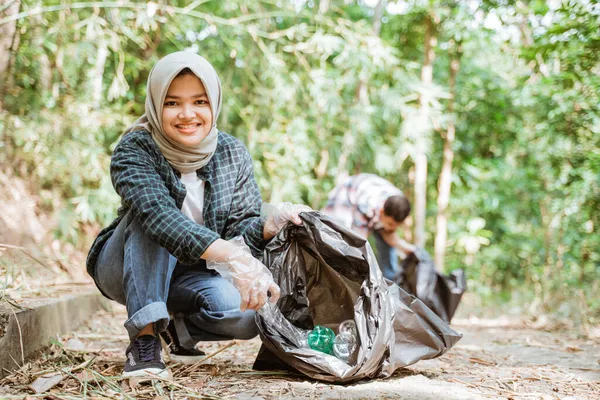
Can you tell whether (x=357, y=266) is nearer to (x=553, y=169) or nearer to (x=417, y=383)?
(x=417, y=383)

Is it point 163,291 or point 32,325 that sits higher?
point 163,291

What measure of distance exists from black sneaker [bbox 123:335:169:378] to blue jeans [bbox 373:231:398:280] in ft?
10.1

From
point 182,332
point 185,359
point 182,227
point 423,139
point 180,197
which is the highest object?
point 423,139

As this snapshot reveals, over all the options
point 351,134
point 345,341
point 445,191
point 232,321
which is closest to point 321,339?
point 345,341

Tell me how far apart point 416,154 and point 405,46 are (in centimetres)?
198

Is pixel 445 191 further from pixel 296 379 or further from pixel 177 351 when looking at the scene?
pixel 296 379

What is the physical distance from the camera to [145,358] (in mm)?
1939

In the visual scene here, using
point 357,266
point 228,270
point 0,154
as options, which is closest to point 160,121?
point 228,270

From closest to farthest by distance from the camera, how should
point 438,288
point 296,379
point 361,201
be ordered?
1. point 296,379
2. point 438,288
3. point 361,201

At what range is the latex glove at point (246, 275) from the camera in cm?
187

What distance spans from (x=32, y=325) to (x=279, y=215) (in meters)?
1.05

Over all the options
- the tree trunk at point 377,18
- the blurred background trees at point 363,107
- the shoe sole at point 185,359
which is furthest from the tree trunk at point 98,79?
the shoe sole at point 185,359

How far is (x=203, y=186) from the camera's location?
2.29m

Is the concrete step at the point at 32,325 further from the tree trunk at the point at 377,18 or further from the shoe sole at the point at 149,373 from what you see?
the tree trunk at the point at 377,18
